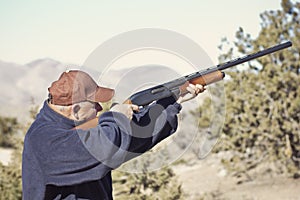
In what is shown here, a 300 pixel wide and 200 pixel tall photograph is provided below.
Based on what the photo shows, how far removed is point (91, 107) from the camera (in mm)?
2902

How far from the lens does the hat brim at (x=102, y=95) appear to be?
9.53 feet

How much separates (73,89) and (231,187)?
7980 mm

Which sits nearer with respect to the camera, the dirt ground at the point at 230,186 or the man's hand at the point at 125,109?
the man's hand at the point at 125,109

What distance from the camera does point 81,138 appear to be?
2682 mm

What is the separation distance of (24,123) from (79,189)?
5.31 meters

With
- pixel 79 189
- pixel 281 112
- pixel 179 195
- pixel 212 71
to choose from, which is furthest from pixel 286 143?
pixel 79 189

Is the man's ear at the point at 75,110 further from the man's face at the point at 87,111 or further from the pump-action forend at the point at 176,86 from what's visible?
the pump-action forend at the point at 176,86

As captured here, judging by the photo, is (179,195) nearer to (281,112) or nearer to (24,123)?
(24,123)

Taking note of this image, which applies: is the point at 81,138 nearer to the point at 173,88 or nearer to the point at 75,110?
the point at 75,110

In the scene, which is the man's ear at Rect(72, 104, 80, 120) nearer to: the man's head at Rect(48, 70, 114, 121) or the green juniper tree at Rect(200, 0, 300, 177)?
the man's head at Rect(48, 70, 114, 121)

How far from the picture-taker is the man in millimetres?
2682

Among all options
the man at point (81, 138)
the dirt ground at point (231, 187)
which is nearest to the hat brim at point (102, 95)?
the man at point (81, 138)

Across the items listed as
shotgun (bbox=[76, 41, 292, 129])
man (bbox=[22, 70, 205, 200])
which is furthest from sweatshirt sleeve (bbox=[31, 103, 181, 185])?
shotgun (bbox=[76, 41, 292, 129])

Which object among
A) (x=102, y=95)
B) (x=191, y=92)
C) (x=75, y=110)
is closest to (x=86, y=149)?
(x=75, y=110)
